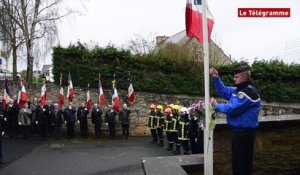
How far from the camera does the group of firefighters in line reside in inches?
692

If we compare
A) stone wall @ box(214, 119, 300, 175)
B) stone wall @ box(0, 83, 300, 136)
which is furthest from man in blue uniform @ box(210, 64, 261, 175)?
stone wall @ box(0, 83, 300, 136)

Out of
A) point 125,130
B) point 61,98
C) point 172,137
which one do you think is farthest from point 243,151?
point 61,98

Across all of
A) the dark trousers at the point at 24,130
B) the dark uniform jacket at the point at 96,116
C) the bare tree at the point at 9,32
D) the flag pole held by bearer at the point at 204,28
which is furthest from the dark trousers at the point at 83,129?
the flag pole held by bearer at the point at 204,28

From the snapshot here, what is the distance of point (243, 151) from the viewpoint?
562 centimetres

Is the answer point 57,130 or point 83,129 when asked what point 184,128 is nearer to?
point 57,130

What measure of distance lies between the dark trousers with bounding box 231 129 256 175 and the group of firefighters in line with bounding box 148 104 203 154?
32.3 ft

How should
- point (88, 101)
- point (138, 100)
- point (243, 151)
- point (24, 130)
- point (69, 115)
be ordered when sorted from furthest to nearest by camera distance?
1. point (138, 100)
2. point (88, 101)
3. point (69, 115)
4. point (24, 130)
5. point (243, 151)

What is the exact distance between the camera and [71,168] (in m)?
15.0

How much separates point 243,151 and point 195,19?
6.94ft

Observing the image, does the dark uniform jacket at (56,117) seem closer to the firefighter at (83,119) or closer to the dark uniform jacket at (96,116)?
the firefighter at (83,119)

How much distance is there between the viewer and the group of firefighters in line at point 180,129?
17584 mm

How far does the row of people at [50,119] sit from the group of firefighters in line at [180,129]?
3202 millimetres

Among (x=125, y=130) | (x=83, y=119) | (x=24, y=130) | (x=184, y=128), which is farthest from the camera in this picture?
(x=125, y=130)

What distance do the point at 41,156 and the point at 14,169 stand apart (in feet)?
11.3
